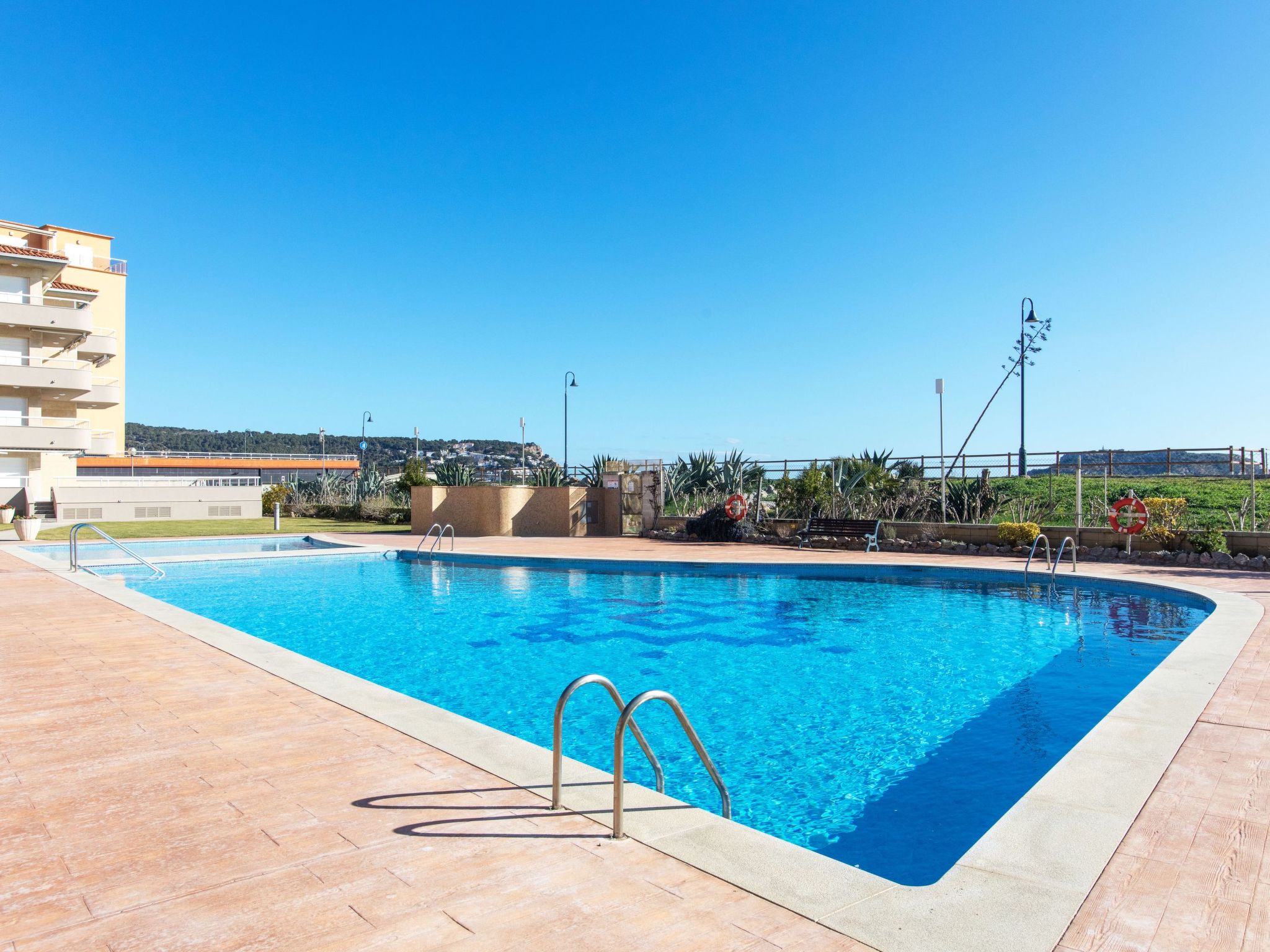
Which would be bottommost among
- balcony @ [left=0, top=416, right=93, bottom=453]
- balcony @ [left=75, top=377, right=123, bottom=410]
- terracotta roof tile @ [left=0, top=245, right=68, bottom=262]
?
balcony @ [left=0, top=416, right=93, bottom=453]

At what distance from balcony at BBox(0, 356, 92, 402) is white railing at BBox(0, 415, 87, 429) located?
1.32 m

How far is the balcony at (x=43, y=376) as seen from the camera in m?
33.5

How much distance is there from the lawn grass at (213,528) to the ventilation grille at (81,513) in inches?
140

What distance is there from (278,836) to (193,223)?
25.6 metres

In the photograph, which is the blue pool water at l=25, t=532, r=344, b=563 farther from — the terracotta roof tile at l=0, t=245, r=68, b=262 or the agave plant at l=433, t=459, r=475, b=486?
the terracotta roof tile at l=0, t=245, r=68, b=262

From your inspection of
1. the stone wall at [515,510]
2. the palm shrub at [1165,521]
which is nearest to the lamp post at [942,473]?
the palm shrub at [1165,521]

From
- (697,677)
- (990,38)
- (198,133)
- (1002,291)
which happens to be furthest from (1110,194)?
(198,133)

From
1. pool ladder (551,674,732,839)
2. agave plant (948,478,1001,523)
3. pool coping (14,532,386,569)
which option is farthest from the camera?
agave plant (948,478,1001,523)

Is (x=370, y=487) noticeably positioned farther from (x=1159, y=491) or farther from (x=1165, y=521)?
(x=1159, y=491)

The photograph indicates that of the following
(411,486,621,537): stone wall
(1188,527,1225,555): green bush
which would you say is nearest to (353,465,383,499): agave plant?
(411,486,621,537): stone wall

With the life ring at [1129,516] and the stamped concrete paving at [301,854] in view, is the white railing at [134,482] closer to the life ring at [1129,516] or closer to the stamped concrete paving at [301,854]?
the life ring at [1129,516]

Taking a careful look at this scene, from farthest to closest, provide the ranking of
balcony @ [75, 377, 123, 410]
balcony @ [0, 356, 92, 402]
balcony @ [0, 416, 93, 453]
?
1. balcony @ [75, 377, 123, 410]
2. balcony @ [0, 356, 92, 402]
3. balcony @ [0, 416, 93, 453]

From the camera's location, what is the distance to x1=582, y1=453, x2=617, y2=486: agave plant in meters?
23.1

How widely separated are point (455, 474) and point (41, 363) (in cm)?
2338
